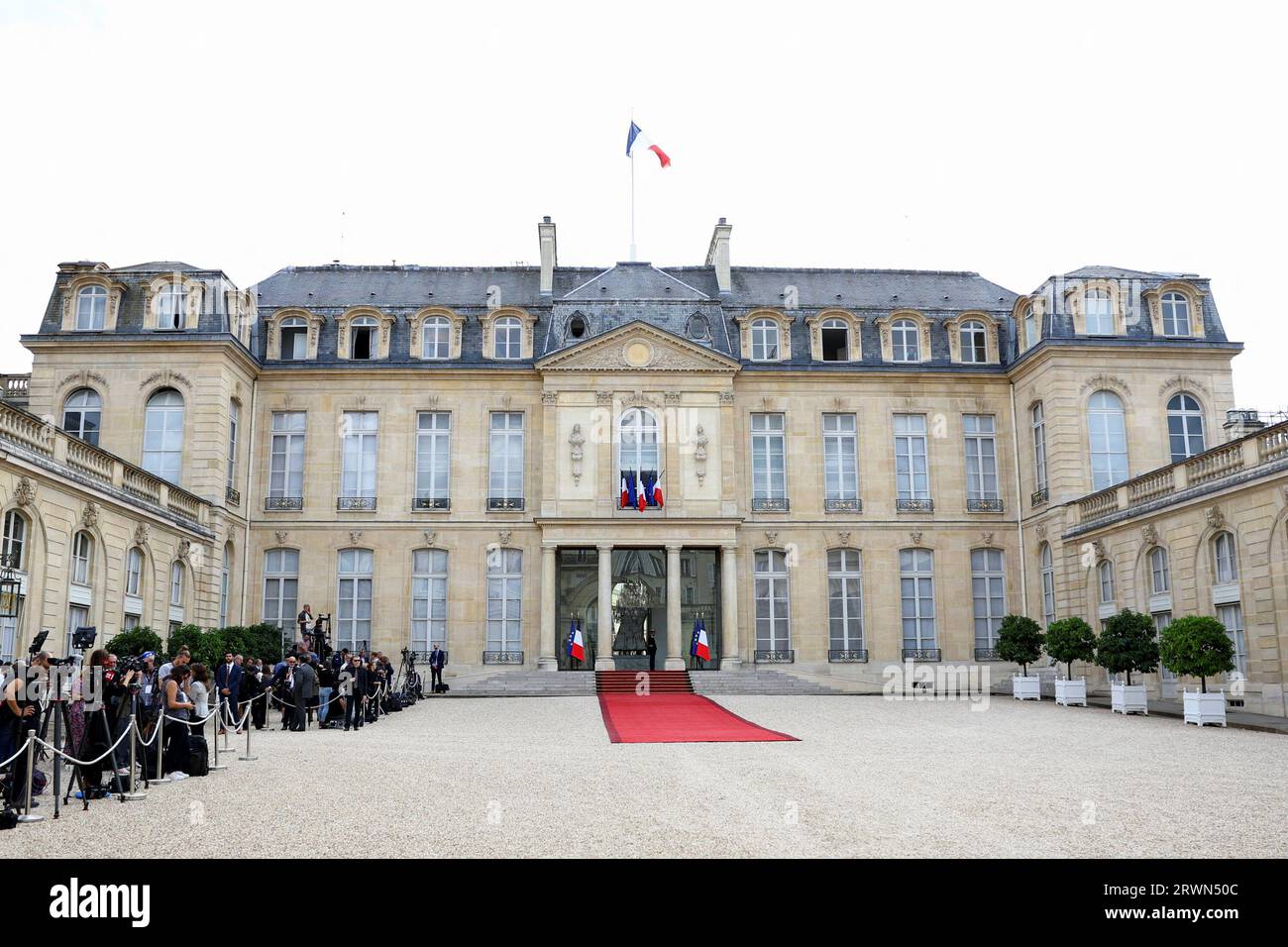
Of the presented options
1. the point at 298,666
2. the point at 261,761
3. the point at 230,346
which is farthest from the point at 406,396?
the point at 261,761

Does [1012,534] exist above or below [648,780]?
above

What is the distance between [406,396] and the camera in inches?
1281

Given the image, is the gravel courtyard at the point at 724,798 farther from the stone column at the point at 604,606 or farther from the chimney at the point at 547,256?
the chimney at the point at 547,256

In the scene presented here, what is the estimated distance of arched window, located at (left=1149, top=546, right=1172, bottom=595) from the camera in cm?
2434

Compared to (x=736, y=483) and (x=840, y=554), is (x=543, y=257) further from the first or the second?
(x=840, y=554)

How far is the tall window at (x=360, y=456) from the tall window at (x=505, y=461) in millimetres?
3191

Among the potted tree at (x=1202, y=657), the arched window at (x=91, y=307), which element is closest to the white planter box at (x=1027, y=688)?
the potted tree at (x=1202, y=657)

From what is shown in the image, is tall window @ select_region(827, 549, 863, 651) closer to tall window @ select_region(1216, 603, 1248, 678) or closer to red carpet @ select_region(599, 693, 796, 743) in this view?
red carpet @ select_region(599, 693, 796, 743)

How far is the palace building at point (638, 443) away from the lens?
29.6 meters

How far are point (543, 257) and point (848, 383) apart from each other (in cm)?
972

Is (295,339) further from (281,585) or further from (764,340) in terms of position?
(764,340)

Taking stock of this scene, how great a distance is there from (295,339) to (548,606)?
34.4 feet

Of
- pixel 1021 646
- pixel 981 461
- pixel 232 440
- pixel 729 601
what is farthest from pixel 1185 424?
pixel 232 440

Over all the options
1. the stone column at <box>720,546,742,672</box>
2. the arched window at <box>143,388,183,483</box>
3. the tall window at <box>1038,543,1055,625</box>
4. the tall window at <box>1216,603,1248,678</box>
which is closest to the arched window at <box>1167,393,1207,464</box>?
the tall window at <box>1038,543,1055,625</box>
